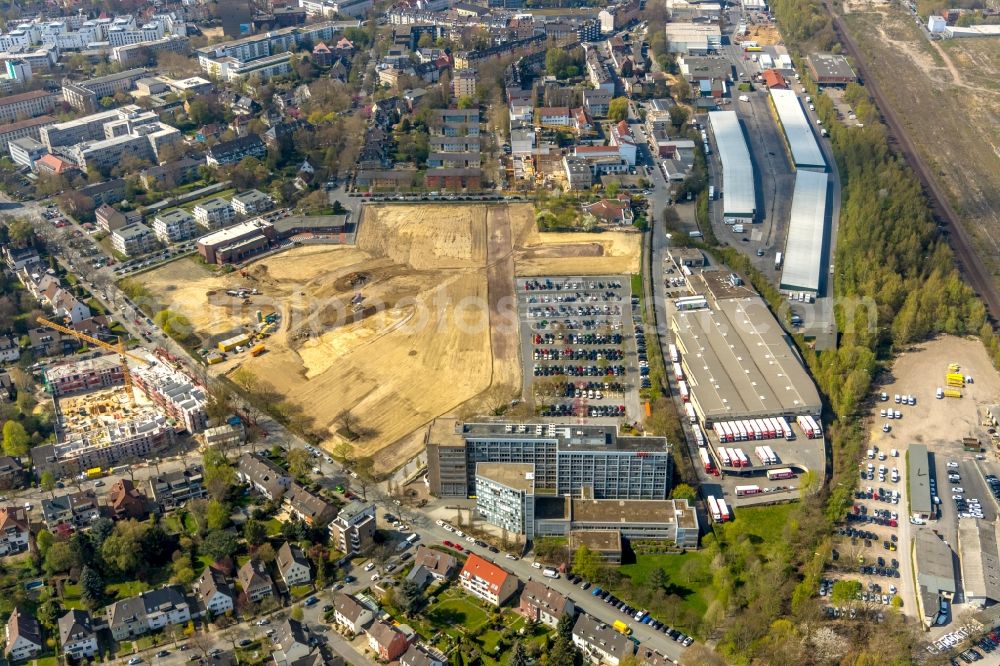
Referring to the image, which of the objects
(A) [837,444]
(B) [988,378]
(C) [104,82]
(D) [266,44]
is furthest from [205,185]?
(B) [988,378]

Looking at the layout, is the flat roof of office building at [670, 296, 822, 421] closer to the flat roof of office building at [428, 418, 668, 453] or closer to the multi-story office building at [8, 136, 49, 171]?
the flat roof of office building at [428, 418, 668, 453]

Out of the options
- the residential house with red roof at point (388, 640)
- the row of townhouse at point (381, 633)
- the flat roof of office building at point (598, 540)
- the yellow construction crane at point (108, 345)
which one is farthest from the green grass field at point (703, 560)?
the yellow construction crane at point (108, 345)

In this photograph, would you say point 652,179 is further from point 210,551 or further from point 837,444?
point 210,551

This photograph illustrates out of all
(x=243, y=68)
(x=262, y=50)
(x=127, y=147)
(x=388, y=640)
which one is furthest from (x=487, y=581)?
(x=262, y=50)


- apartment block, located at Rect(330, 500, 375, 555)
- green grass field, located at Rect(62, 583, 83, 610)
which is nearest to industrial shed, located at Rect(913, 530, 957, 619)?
apartment block, located at Rect(330, 500, 375, 555)

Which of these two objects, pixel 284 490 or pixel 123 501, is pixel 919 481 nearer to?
pixel 284 490

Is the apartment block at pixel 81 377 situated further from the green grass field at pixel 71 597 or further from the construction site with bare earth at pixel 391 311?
the green grass field at pixel 71 597
